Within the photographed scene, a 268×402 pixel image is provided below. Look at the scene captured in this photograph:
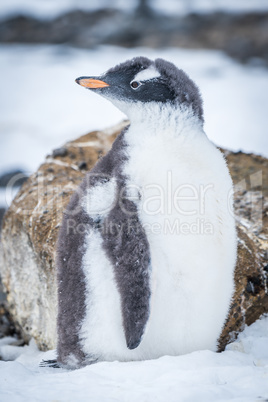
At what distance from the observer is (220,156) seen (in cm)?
171

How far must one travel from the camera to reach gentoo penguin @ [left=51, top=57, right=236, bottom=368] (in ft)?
5.18

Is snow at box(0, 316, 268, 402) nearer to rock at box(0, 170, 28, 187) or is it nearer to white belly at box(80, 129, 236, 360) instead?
white belly at box(80, 129, 236, 360)

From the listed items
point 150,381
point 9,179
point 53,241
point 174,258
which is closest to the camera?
point 150,381

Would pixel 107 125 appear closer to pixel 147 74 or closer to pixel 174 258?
pixel 147 74

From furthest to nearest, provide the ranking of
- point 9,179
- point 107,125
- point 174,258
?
point 107,125
point 9,179
point 174,258

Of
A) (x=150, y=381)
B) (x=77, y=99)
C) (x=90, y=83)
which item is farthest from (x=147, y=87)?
(x=77, y=99)

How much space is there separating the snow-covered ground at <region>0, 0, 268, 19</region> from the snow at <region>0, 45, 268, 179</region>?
0.69m

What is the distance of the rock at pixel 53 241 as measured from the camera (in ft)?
7.22

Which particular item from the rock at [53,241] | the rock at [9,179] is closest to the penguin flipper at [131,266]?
the rock at [53,241]

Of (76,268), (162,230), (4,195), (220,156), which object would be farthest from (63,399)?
(4,195)

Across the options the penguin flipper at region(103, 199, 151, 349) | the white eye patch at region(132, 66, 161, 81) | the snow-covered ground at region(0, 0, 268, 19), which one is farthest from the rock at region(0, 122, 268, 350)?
the snow-covered ground at region(0, 0, 268, 19)

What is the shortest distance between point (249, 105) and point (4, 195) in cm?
352

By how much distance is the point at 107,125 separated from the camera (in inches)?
231

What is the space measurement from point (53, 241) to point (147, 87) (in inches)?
39.6
